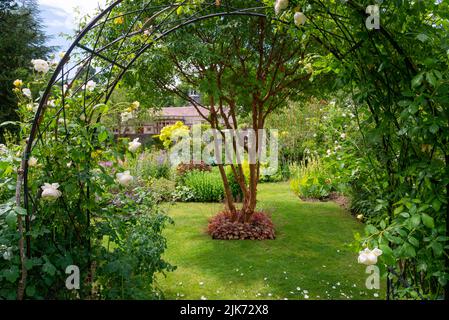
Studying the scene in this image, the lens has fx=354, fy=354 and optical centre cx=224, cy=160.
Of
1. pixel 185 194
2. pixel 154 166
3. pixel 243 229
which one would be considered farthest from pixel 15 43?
pixel 243 229

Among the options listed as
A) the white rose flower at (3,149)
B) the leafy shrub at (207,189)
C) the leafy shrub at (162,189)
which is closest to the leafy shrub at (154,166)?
the leafy shrub at (207,189)

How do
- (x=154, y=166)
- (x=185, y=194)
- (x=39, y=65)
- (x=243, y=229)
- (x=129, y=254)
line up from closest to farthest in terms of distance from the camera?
(x=39, y=65)
(x=129, y=254)
(x=243, y=229)
(x=185, y=194)
(x=154, y=166)

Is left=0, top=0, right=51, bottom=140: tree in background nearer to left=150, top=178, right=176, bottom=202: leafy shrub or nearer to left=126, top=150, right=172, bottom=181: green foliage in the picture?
left=126, top=150, right=172, bottom=181: green foliage

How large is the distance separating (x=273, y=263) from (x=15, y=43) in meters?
14.1

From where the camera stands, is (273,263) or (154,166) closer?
(273,263)

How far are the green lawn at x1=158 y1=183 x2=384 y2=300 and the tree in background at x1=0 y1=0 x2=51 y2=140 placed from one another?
10129 millimetres

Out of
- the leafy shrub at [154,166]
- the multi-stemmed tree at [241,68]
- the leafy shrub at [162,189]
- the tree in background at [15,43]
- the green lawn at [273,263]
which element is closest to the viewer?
the green lawn at [273,263]

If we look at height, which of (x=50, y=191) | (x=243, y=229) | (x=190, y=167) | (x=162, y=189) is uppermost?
(x=50, y=191)

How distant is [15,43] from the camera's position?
13594mm

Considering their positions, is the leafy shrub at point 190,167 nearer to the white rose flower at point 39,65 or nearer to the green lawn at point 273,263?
the green lawn at point 273,263

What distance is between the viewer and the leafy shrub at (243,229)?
4.73 meters

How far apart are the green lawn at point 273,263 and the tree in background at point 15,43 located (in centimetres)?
1013

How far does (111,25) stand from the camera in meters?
3.84

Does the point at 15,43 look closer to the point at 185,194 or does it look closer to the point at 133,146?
the point at 185,194
